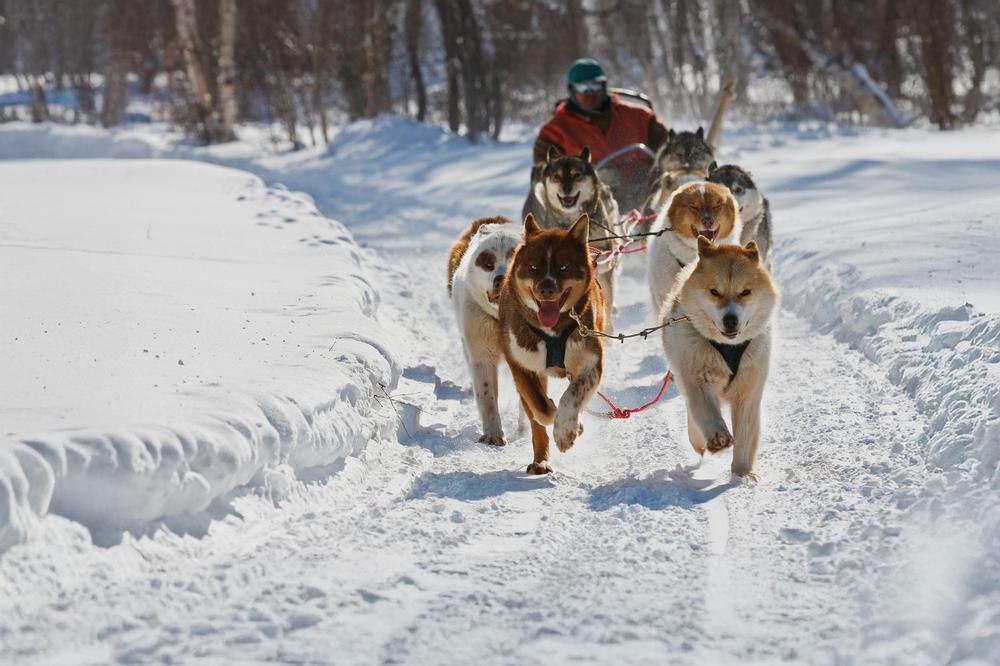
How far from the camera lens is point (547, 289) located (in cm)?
417

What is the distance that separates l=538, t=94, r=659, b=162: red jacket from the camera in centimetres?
879

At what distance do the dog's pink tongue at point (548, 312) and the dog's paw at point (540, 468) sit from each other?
54 centimetres

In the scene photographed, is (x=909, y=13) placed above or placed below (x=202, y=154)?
above

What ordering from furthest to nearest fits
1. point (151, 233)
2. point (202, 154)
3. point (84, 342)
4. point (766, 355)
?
point (202, 154) → point (151, 233) → point (84, 342) → point (766, 355)

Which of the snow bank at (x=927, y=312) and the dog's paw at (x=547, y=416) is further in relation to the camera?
the dog's paw at (x=547, y=416)

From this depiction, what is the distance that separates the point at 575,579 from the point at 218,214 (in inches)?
304

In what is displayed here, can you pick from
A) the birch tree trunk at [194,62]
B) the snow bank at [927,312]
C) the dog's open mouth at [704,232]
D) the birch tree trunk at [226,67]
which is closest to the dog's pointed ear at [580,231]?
the dog's open mouth at [704,232]

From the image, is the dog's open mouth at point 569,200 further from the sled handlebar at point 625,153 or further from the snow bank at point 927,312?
the sled handlebar at point 625,153

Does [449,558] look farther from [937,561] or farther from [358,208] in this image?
[358,208]

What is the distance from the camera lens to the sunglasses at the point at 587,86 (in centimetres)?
866

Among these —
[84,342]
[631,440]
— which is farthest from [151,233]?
[631,440]

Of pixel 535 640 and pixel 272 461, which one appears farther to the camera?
pixel 272 461

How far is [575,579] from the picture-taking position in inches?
120

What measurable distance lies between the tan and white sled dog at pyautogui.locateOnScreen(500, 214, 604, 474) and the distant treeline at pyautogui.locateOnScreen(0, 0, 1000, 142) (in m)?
14.4
